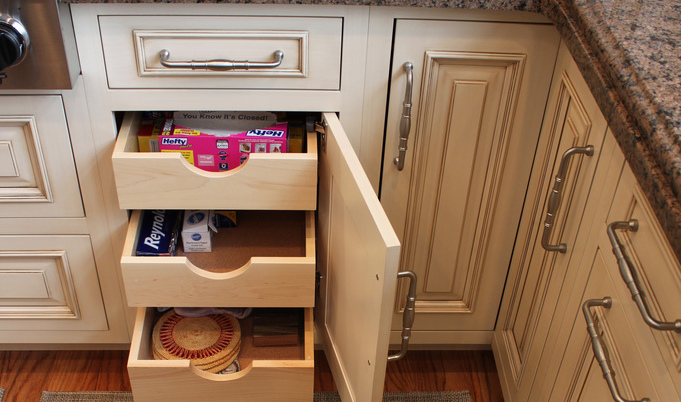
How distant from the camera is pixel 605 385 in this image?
0.85 metres

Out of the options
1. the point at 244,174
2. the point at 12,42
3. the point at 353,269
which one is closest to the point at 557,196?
the point at 353,269

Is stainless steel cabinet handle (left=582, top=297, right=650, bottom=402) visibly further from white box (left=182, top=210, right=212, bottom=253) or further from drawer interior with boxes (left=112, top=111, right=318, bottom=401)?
white box (left=182, top=210, right=212, bottom=253)

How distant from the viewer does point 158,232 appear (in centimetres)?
122

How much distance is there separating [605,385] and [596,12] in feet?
1.70

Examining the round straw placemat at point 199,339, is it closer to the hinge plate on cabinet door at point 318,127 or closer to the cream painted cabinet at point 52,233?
the cream painted cabinet at point 52,233

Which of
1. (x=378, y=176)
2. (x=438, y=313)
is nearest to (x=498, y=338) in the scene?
(x=438, y=313)

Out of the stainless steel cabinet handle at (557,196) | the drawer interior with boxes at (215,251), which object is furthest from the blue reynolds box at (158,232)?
the stainless steel cabinet handle at (557,196)

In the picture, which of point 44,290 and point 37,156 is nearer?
point 37,156

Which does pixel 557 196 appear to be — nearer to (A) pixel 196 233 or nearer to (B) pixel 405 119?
(B) pixel 405 119

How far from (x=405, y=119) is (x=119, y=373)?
87 cm

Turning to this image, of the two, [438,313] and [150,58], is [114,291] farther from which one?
[438,313]

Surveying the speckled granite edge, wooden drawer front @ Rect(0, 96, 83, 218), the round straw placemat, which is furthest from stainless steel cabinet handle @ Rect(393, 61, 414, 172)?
wooden drawer front @ Rect(0, 96, 83, 218)

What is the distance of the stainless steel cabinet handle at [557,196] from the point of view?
0.96 meters

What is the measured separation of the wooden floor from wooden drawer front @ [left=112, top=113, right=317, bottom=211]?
532 mm
